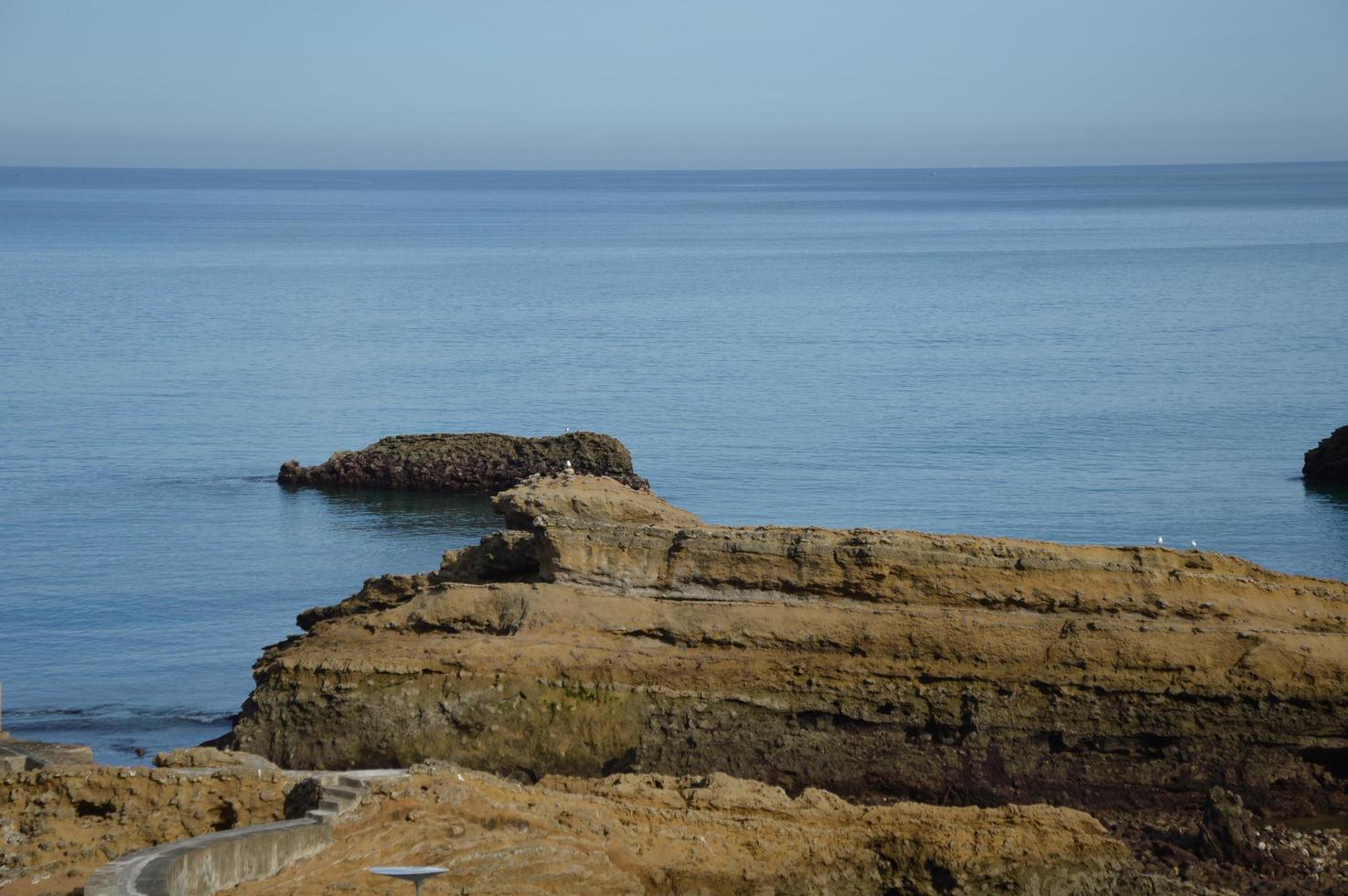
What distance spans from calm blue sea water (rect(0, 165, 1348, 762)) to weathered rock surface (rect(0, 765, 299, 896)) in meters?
7.84

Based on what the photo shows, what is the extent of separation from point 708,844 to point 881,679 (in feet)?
17.0

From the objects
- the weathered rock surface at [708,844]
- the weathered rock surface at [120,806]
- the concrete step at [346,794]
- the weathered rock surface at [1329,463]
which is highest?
the weathered rock surface at [1329,463]

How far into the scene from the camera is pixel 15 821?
57.8 feet

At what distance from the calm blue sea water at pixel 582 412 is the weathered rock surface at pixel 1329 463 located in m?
0.79

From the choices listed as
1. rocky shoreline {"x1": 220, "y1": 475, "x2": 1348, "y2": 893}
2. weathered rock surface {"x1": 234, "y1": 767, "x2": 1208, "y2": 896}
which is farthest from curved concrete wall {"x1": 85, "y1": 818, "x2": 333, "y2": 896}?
rocky shoreline {"x1": 220, "y1": 475, "x2": 1348, "y2": 893}

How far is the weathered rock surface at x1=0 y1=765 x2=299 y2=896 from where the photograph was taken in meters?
17.1

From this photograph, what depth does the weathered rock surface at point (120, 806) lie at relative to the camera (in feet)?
56.1

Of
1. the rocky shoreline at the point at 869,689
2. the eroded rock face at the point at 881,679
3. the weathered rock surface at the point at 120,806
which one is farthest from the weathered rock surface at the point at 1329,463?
the weathered rock surface at the point at 120,806

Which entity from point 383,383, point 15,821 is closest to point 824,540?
point 15,821

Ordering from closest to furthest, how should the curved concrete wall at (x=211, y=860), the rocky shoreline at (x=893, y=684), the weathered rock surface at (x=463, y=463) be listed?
the curved concrete wall at (x=211, y=860) → the rocky shoreline at (x=893, y=684) → the weathered rock surface at (x=463, y=463)

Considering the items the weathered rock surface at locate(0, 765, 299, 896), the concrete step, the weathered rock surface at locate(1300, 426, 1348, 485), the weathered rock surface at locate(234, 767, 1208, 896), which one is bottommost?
the weathered rock surface at locate(234, 767, 1208, 896)

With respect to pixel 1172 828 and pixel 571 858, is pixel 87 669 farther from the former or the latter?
pixel 1172 828

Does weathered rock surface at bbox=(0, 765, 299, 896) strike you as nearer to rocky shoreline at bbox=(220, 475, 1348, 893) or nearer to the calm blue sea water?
rocky shoreline at bbox=(220, 475, 1348, 893)

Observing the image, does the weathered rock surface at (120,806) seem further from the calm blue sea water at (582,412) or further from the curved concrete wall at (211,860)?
the calm blue sea water at (582,412)
